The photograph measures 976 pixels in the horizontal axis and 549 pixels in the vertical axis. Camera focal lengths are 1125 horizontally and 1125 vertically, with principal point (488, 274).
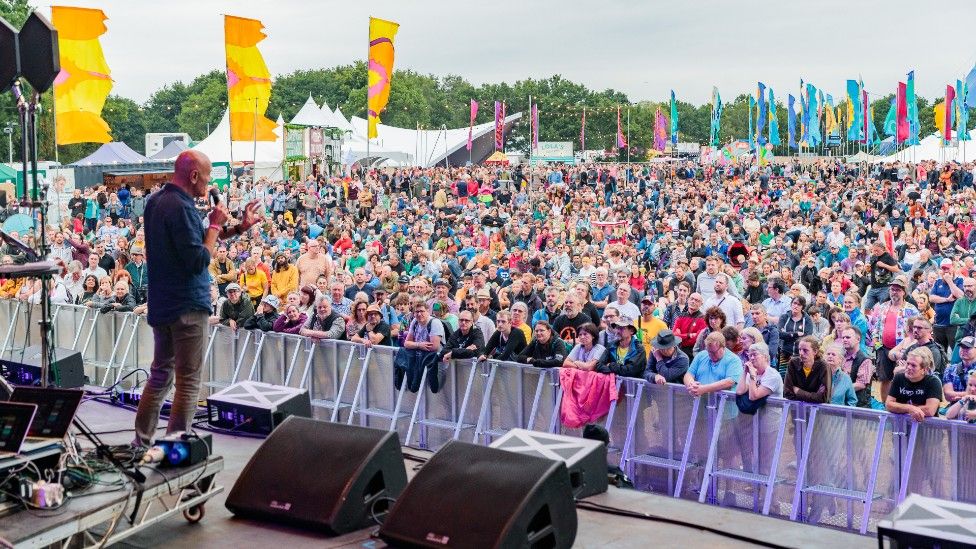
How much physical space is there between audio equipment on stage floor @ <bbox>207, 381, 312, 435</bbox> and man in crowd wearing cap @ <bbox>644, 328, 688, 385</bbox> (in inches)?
106

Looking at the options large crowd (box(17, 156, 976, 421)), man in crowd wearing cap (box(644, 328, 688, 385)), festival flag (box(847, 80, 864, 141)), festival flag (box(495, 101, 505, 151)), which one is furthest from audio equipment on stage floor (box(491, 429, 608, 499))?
festival flag (box(495, 101, 505, 151))

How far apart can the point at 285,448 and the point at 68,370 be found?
18.5 ft

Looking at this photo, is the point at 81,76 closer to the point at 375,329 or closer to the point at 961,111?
the point at 375,329

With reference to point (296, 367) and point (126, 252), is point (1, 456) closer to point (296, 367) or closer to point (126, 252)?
point (296, 367)

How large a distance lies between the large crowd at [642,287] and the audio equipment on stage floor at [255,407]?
1.45m

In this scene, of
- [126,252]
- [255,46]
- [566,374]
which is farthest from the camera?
[255,46]

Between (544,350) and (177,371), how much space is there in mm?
3839

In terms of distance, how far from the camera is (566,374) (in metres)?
8.88

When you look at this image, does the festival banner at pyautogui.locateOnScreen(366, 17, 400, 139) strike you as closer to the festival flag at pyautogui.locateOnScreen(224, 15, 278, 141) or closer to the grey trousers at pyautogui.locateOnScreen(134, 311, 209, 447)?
the festival flag at pyautogui.locateOnScreen(224, 15, 278, 141)

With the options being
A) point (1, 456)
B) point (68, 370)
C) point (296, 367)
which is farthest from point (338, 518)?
point (68, 370)

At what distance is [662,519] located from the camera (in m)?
6.59

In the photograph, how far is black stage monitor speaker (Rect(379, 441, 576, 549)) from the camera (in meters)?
5.38

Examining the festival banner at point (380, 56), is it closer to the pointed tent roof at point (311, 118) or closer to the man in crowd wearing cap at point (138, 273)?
the man in crowd wearing cap at point (138, 273)

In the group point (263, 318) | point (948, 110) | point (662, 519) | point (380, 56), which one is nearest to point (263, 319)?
point (263, 318)
